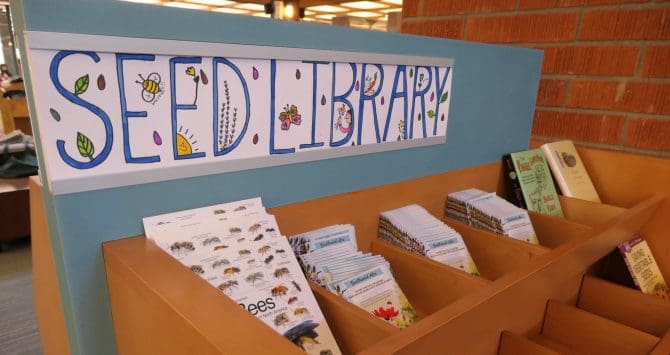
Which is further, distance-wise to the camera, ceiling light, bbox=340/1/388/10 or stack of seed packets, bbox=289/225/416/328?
ceiling light, bbox=340/1/388/10

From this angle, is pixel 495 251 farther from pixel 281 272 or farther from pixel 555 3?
pixel 555 3

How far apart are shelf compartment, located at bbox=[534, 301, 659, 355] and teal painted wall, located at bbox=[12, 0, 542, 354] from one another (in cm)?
51

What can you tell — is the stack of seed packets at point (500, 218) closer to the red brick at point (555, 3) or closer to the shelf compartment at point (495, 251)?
the shelf compartment at point (495, 251)

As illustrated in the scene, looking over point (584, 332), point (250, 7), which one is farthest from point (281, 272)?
point (250, 7)

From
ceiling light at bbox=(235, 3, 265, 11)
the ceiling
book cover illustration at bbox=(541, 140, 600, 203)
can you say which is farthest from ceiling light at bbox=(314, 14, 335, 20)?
book cover illustration at bbox=(541, 140, 600, 203)

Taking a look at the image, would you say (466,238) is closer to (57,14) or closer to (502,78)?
(502,78)

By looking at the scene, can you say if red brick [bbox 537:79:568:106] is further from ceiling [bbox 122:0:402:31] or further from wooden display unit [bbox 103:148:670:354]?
ceiling [bbox 122:0:402:31]

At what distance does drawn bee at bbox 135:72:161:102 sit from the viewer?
73cm

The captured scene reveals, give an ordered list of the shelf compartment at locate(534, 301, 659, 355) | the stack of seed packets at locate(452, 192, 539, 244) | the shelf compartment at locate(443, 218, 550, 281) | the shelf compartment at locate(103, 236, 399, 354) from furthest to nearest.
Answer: the stack of seed packets at locate(452, 192, 539, 244)
the shelf compartment at locate(443, 218, 550, 281)
the shelf compartment at locate(534, 301, 659, 355)
the shelf compartment at locate(103, 236, 399, 354)

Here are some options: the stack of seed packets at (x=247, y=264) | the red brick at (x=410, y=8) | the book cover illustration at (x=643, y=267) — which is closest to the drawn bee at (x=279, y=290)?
the stack of seed packets at (x=247, y=264)

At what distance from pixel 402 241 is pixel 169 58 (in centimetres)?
72

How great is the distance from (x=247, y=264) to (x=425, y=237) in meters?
0.49

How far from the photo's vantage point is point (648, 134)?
1.56 meters

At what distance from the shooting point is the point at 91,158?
698mm
